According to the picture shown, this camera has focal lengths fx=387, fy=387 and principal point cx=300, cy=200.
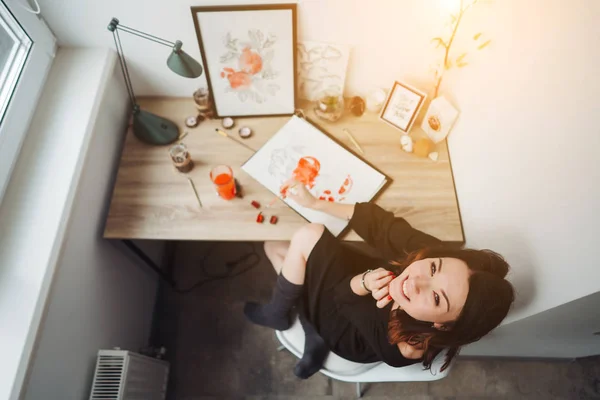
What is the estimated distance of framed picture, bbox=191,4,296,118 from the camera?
1.21m

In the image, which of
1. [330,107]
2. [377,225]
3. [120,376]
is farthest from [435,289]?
[120,376]

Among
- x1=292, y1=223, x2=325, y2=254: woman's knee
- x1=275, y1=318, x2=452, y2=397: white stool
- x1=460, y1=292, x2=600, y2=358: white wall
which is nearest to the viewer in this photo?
x1=460, y1=292, x2=600, y2=358: white wall

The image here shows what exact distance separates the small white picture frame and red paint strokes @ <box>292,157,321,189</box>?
1.41 ft

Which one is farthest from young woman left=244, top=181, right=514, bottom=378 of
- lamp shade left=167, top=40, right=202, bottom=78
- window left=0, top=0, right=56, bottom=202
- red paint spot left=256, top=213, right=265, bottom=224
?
window left=0, top=0, right=56, bottom=202

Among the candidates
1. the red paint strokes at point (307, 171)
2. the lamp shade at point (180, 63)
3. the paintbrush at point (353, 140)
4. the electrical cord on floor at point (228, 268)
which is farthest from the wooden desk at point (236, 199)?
the electrical cord on floor at point (228, 268)

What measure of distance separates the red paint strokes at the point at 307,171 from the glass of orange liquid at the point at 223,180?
225mm

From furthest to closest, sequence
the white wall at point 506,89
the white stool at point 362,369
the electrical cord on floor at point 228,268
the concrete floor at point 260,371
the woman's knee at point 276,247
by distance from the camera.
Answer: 1. the electrical cord on floor at point 228,268
2. the concrete floor at point 260,371
3. the woman's knee at point 276,247
4. the white stool at point 362,369
5. the white wall at point 506,89

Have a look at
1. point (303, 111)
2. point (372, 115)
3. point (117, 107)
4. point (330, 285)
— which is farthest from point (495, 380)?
point (117, 107)

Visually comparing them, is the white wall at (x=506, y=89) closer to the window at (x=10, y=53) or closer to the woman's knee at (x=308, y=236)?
the window at (x=10, y=53)

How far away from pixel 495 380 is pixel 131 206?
1.78 m

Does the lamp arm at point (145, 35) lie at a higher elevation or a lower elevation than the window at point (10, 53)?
higher

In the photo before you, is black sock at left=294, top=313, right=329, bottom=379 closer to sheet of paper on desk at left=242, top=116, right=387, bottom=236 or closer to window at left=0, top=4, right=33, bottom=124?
sheet of paper on desk at left=242, top=116, right=387, bottom=236

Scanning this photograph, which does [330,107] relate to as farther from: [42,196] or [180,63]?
[42,196]

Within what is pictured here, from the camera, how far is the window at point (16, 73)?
1116 mm
